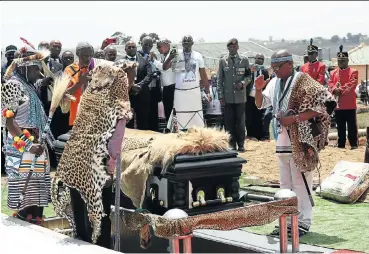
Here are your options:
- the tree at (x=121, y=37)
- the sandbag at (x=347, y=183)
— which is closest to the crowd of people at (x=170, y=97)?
the sandbag at (x=347, y=183)

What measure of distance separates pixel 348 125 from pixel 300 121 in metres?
5.82

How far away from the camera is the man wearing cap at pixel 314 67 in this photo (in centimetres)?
1097

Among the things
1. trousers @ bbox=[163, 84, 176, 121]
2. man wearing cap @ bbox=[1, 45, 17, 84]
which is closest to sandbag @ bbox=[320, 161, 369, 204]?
trousers @ bbox=[163, 84, 176, 121]

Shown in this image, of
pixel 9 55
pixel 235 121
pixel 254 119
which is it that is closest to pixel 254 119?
pixel 254 119

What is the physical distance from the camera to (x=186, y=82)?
10555mm

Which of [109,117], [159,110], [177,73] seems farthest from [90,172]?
[159,110]

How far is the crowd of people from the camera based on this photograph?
6195 millimetres

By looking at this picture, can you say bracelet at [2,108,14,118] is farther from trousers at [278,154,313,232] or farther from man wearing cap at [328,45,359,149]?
man wearing cap at [328,45,359,149]

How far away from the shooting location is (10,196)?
627 cm

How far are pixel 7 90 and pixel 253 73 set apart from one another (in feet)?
24.4

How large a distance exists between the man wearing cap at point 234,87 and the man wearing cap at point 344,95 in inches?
60.9

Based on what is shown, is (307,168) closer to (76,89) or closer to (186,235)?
(186,235)

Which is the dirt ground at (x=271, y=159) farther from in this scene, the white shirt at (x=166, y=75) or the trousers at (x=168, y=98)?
the white shirt at (x=166, y=75)

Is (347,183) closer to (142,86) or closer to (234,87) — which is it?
(142,86)
